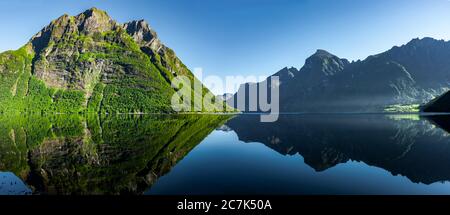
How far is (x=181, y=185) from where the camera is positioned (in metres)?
24.7

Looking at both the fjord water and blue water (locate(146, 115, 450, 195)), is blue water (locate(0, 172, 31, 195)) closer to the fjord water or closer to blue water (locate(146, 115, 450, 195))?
the fjord water

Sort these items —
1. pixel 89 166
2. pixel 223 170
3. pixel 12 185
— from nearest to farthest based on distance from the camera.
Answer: pixel 12 185
pixel 223 170
pixel 89 166

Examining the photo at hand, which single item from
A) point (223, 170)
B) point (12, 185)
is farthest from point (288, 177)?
point (12, 185)

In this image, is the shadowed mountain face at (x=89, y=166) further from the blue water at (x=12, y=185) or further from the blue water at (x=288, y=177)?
the blue water at (x=288, y=177)

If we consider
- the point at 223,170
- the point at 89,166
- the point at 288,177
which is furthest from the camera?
the point at 89,166

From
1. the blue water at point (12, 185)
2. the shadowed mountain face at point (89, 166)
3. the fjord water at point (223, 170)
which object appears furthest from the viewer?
the shadowed mountain face at point (89, 166)

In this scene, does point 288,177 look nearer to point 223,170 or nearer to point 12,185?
point 223,170

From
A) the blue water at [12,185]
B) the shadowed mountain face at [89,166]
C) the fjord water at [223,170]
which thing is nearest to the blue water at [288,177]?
the fjord water at [223,170]

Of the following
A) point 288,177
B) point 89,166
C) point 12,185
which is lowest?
point 12,185

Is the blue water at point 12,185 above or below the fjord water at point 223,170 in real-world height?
below

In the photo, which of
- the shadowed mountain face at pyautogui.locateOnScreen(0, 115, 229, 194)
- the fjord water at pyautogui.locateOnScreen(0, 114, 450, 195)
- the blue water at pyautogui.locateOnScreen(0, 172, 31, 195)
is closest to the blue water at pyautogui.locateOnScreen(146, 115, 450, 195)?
the fjord water at pyautogui.locateOnScreen(0, 114, 450, 195)

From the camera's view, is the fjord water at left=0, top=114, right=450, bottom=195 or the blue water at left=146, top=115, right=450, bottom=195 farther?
the fjord water at left=0, top=114, right=450, bottom=195

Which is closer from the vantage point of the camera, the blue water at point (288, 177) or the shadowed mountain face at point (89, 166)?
the blue water at point (288, 177)
